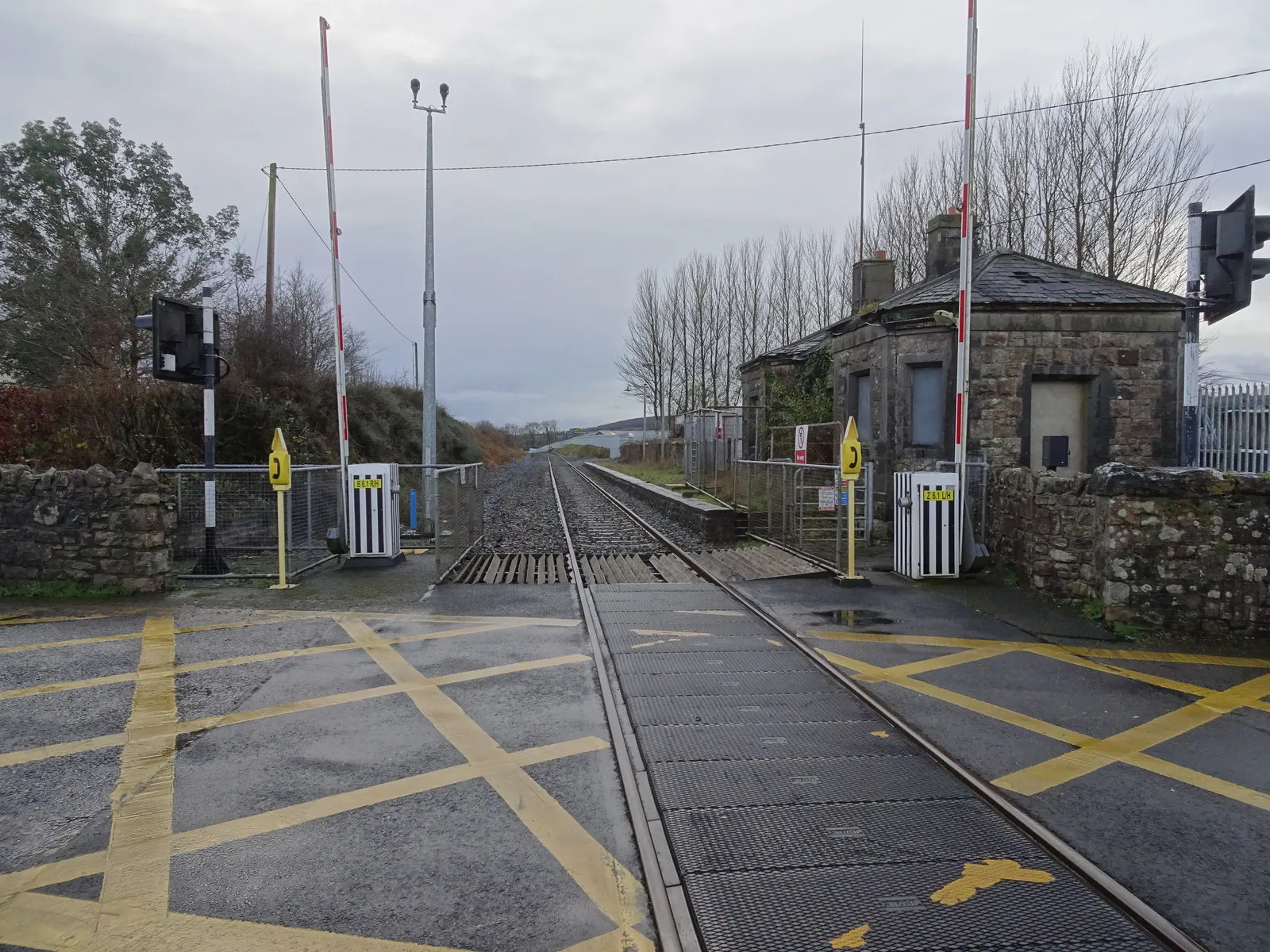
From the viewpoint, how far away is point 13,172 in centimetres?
2092

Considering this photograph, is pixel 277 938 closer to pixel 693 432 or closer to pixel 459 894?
pixel 459 894

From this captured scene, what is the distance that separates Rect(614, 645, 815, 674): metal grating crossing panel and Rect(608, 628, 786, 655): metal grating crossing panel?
0.34 ft

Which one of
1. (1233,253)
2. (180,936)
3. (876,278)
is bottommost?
(180,936)

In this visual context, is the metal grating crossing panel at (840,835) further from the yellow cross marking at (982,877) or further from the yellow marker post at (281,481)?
the yellow marker post at (281,481)

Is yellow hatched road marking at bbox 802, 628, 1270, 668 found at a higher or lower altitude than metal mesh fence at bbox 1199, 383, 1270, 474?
lower

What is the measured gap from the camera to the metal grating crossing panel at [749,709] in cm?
540

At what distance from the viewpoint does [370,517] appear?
37.8 ft

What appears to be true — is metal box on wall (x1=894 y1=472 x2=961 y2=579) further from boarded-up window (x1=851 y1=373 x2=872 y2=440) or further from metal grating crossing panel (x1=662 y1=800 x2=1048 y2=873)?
metal grating crossing panel (x1=662 y1=800 x2=1048 y2=873)

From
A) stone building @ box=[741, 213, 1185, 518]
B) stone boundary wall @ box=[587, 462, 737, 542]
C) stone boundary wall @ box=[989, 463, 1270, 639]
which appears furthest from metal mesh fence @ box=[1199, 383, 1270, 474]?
stone boundary wall @ box=[587, 462, 737, 542]

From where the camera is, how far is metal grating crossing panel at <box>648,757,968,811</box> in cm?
418

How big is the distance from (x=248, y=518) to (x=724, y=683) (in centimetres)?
847

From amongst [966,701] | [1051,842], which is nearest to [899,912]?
[1051,842]

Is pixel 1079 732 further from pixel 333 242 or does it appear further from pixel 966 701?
pixel 333 242

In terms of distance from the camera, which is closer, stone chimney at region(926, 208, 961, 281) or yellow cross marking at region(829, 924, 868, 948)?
yellow cross marking at region(829, 924, 868, 948)
